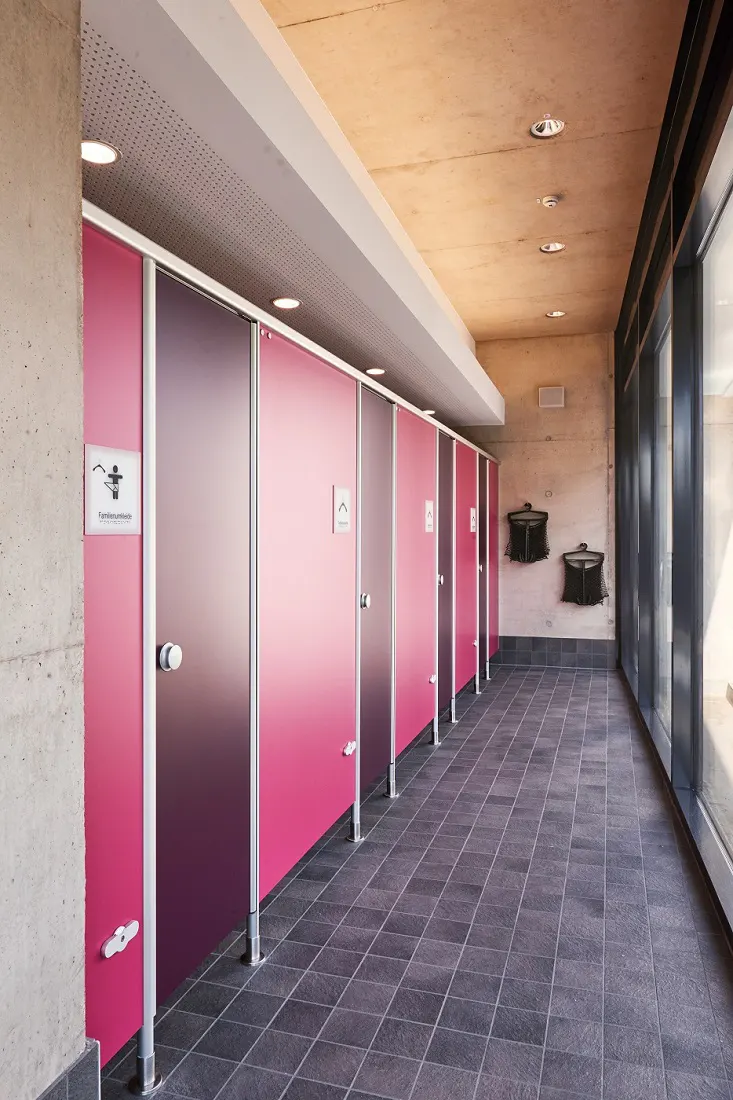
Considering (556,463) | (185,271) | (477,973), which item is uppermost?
(556,463)

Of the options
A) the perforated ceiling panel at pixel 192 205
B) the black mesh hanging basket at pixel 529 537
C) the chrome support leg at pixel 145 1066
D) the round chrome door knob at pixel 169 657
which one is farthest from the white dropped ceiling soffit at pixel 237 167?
the black mesh hanging basket at pixel 529 537

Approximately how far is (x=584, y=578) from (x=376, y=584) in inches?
190

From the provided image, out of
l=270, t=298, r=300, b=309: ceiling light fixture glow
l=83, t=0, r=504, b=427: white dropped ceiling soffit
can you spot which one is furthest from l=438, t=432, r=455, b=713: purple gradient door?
l=270, t=298, r=300, b=309: ceiling light fixture glow

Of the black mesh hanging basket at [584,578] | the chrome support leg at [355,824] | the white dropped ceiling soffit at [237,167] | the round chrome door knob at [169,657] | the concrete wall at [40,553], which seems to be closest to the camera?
the concrete wall at [40,553]

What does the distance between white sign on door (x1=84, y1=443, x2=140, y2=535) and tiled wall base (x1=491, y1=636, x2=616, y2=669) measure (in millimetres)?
6984

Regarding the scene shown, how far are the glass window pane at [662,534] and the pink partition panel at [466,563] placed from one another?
1.49 metres

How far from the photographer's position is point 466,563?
6.57m

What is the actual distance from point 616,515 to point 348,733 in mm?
5581

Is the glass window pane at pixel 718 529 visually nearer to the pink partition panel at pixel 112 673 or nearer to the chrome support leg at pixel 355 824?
the chrome support leg at pixel 355 824

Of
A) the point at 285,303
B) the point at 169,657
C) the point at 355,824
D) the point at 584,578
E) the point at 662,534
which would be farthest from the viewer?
the point at 584,578

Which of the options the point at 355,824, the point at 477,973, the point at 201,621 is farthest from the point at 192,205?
the point at 355,824

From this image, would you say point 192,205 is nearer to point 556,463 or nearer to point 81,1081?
point 81,1081

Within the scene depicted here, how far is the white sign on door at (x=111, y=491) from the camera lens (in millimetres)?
1808

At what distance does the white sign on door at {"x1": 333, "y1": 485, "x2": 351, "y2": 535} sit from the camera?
3.38 m
